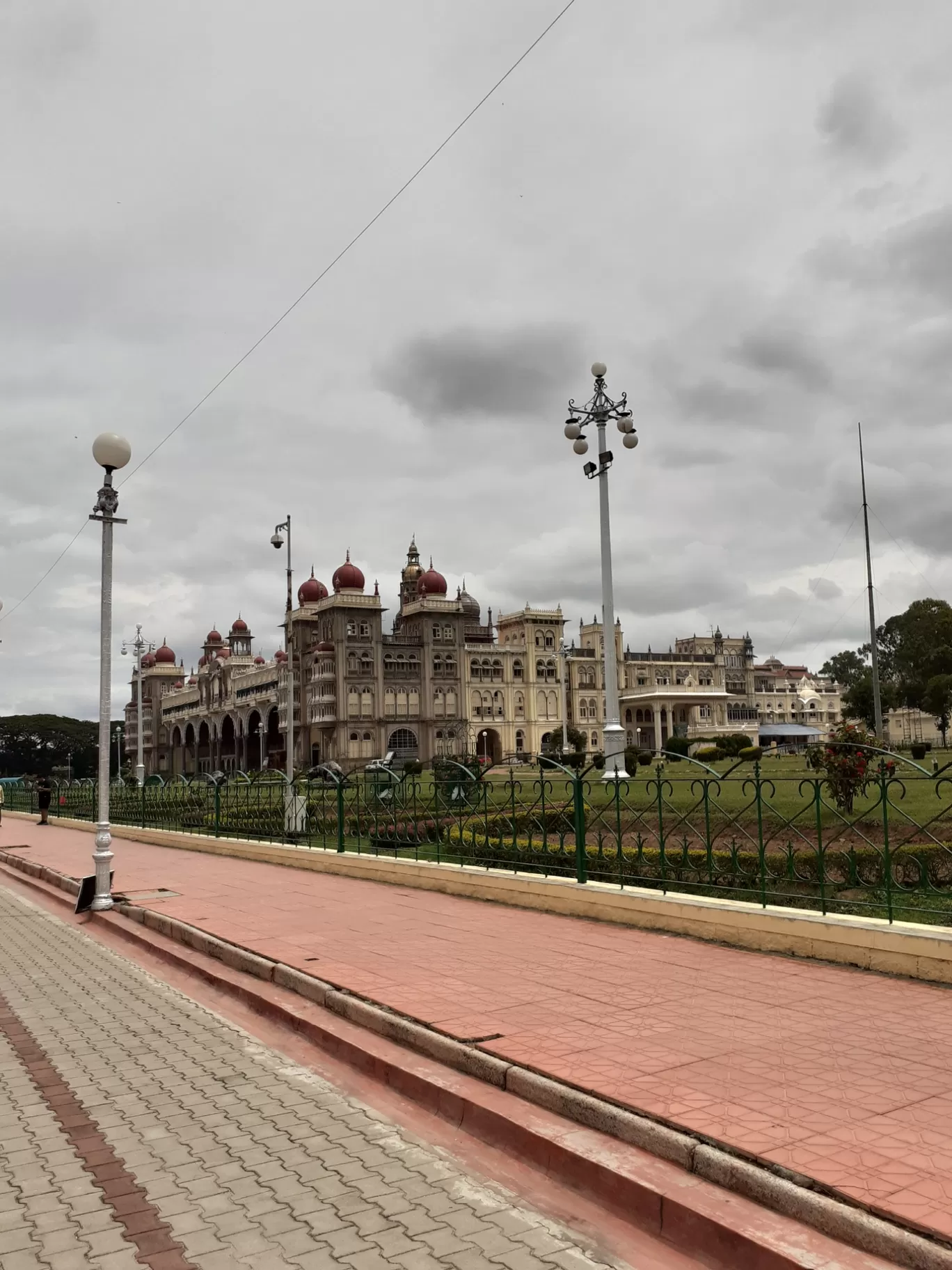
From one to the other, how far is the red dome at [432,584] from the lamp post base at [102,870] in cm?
6898

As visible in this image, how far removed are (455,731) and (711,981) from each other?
7159 centimetres

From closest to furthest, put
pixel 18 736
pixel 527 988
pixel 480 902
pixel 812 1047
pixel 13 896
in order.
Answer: pixel 812 1047, pixel 527 988, pixel 480 902, pixel 13 896, pixel 18 736

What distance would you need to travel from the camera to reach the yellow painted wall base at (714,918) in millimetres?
6254

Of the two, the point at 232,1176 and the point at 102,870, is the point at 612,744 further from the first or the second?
the point at 232,1176

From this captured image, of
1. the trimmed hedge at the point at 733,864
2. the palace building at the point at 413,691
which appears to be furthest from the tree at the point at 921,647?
the trimmed hedge at the point at 733,864

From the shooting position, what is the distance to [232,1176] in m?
4.00

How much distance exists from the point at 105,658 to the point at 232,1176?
27.9 ft

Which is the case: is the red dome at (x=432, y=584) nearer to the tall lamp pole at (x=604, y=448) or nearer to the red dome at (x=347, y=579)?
the red dome at (x=347, y=579)

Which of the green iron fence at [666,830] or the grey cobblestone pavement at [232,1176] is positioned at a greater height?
the green iron fence at [666,830]

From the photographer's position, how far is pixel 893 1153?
3572mm

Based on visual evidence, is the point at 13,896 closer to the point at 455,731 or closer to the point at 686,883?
the point at 686,883

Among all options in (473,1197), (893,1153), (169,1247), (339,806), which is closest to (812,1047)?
(893,1153)

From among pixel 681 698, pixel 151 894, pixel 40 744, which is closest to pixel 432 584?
pixel 681 698

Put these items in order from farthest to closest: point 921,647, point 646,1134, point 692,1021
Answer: point 921,647 → point 692,1021 → point 646,1134
